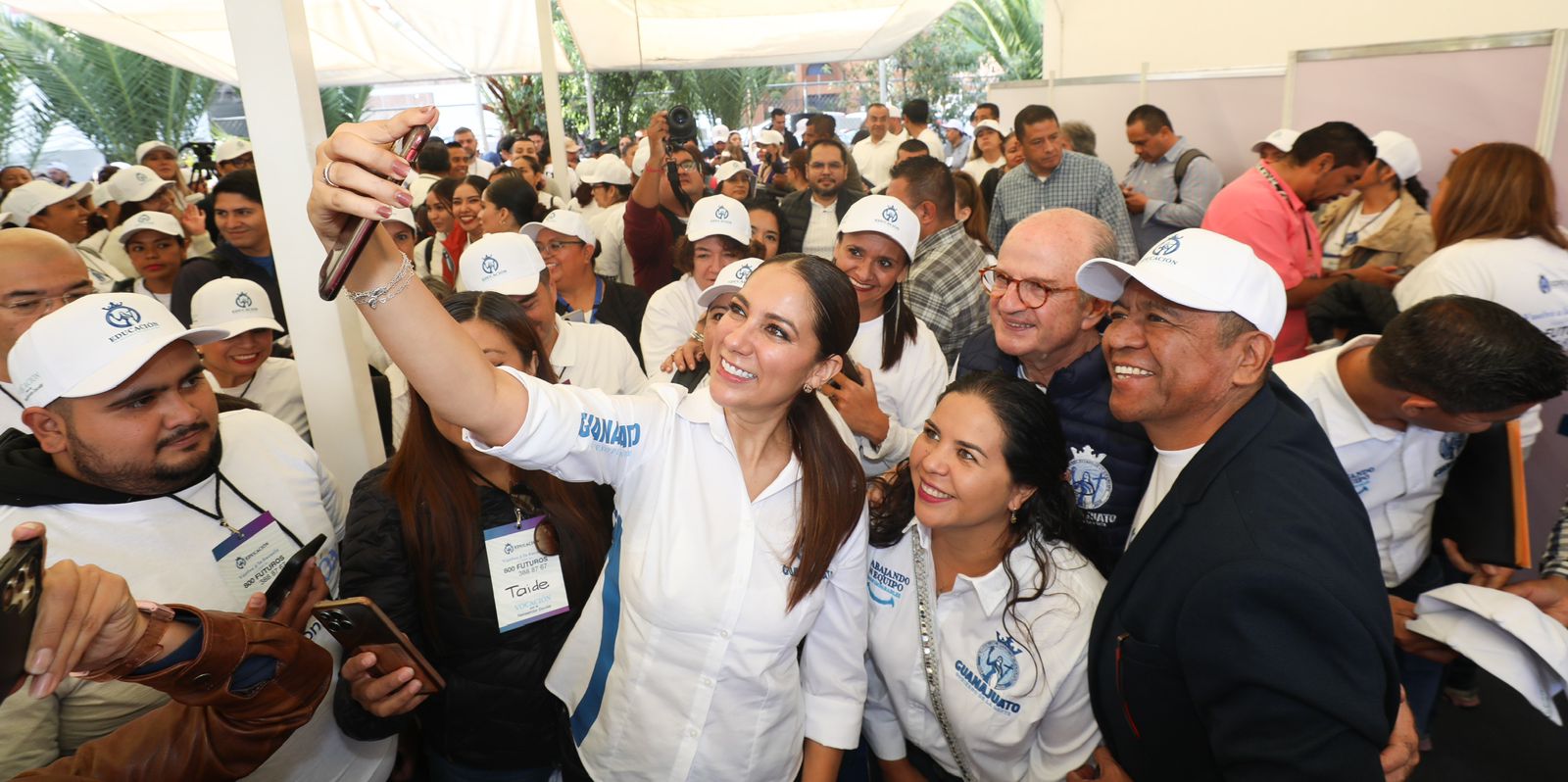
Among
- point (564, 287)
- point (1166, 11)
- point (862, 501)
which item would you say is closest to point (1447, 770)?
point (862, 501)

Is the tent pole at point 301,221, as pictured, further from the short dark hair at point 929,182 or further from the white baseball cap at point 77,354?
the short dark hair at point 929,182

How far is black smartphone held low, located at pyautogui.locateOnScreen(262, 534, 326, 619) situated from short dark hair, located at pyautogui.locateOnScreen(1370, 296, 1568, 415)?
8.12ft

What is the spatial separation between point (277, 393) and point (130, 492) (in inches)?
49.4

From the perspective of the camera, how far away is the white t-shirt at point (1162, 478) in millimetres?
1674

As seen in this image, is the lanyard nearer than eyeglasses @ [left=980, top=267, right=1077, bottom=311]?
Yes

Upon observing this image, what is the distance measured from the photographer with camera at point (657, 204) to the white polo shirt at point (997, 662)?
117 inches

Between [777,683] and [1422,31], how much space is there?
6.81 m

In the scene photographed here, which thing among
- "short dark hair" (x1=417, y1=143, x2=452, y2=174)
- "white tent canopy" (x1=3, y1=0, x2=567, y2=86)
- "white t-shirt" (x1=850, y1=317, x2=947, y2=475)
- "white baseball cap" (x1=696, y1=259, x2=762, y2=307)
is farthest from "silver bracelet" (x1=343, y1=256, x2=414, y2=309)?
"white tent canopy" (x1=3, y1=0, x2=567, y2=86)

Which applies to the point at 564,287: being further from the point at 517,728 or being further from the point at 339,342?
the point at 517,728

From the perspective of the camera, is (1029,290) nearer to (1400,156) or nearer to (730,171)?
(1400,156)

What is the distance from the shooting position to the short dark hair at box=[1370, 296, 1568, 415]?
1911mm

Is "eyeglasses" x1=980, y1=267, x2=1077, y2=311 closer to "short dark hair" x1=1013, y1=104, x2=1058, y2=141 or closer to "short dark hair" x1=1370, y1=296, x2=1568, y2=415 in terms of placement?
"short dark hair" x1=1370, y1=296, x2=1568, y2=415

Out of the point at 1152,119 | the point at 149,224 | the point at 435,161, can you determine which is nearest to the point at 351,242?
the point at 149,224

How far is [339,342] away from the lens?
2385 millimetres
